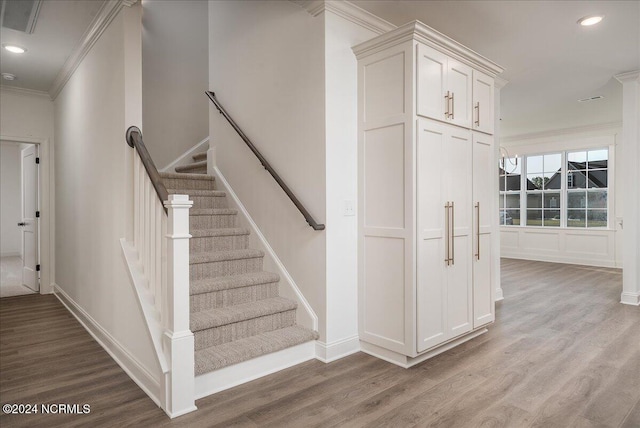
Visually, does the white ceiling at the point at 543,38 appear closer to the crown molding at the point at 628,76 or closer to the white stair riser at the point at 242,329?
the crown molding at the point at 628,76

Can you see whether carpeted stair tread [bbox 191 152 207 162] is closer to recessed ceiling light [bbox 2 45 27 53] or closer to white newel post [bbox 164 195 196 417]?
recessed ceiling light [bbox 2 45 27 53]

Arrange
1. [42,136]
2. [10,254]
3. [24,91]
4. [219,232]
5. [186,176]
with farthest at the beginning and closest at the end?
[10,254]
[42,136]
[24,91]
[186,176]
[219,232]

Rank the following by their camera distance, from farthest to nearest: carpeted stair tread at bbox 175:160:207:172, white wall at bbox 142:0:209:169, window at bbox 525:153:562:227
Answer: window at bbox 525:153:562:227 → white wall at bbox 142:0:209:169 → carpeted stair tread at bbox 175:160:207:172

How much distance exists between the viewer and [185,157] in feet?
17.8

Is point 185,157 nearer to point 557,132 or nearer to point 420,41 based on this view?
point 420,41

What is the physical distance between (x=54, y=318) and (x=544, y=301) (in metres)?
5.55

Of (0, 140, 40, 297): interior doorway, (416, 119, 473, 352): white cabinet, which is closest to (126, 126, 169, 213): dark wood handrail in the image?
(416, 119, 473, 352): white cabinet

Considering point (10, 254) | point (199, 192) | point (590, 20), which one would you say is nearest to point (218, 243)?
point (199, 192)

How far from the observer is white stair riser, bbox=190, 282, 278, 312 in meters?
2.79

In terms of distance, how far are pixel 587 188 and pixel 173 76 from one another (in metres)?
7.85

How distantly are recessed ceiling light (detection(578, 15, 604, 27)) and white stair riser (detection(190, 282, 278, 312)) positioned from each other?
11.2 feet

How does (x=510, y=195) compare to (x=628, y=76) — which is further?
(x=510, y=195)

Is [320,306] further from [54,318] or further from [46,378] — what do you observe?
[54,318]

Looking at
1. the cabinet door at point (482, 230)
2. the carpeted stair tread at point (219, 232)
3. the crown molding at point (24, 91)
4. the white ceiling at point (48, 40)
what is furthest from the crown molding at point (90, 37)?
Result: the cabinet door at point (482, 230)
